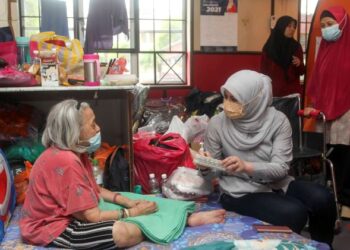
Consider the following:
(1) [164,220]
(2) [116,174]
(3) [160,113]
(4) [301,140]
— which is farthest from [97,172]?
(4) [301,140]

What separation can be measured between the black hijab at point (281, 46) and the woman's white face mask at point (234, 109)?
1.96 meters

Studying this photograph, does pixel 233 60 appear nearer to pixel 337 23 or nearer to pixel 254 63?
pixel 254 63

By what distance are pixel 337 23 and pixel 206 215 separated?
188 centimetres

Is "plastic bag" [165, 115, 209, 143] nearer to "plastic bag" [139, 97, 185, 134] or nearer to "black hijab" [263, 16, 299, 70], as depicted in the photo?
"plastic bag" [139, 97, 185, 134]

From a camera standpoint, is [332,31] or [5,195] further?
[332,31]

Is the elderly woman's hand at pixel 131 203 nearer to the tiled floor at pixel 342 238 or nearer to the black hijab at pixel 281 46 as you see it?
the tiled floor at pixel 342 238

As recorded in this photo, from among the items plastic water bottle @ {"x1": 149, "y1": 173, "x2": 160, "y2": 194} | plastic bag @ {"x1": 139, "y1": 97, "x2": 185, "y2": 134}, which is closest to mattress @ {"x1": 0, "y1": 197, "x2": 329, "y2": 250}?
plastic water bottle @ {"x1": 149, "y1": 173, "x2": 160, "y2": 194}

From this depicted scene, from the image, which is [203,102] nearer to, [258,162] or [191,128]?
[191,128]

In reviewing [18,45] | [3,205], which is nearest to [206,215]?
[3,205]

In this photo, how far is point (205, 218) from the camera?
2006 millimetres

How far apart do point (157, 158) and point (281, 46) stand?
6.54 ft

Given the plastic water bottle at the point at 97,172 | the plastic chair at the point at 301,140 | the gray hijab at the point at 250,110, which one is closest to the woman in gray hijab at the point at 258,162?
the gray hijab at the point at 250,110

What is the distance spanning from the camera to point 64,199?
1.71m

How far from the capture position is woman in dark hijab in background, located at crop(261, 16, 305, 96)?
3848 millimetres
